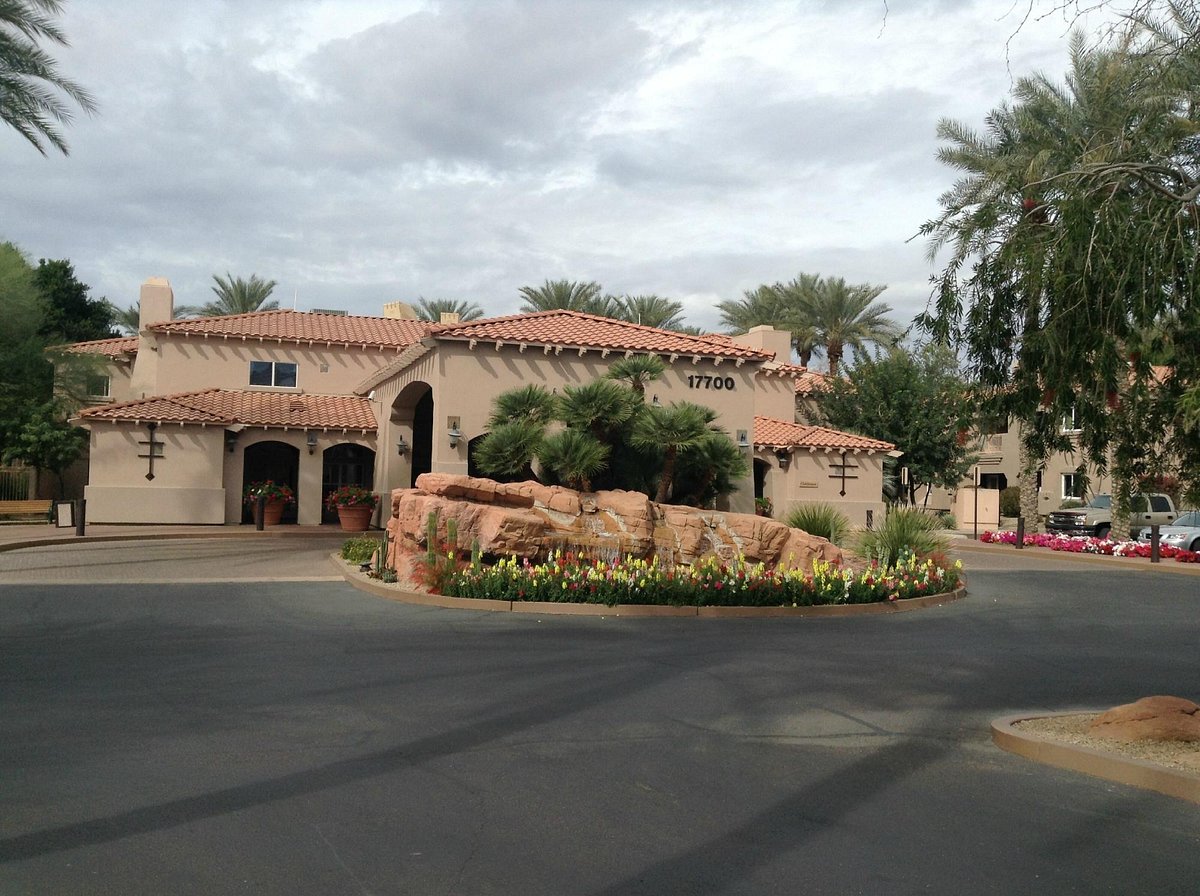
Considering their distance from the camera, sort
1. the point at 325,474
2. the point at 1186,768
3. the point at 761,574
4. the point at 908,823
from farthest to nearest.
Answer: the point at 325,474
the point at 761,574
the point at 1186,768
the point at 908,823

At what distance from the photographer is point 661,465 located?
72.1ft

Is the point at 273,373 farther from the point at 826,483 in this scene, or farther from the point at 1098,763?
the point at 1098,763

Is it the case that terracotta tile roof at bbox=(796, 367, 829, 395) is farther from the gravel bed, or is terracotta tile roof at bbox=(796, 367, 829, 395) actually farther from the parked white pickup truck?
the gravel bed

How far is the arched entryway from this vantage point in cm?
2748

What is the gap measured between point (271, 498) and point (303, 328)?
7291 mm

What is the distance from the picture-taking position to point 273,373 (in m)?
35.9

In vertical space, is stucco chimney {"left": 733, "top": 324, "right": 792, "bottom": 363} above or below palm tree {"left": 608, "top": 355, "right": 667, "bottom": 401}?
above

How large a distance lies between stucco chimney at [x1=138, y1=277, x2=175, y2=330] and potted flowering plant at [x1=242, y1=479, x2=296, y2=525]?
31.4ft

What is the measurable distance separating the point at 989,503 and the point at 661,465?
851 inches

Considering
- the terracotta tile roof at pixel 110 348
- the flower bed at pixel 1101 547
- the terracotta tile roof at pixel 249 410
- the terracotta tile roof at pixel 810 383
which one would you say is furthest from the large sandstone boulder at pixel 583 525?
the terracotta tile roof at pixel 110 348

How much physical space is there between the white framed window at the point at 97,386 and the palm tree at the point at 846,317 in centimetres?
2811

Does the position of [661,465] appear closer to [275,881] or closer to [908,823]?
[908,823]

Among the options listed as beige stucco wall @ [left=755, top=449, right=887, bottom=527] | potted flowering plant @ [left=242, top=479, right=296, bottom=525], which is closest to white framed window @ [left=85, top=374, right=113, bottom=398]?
potted flowering plant @ [left=242, top=479, right=296, bottom=525]

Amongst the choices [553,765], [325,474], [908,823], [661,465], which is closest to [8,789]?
[553,765]
